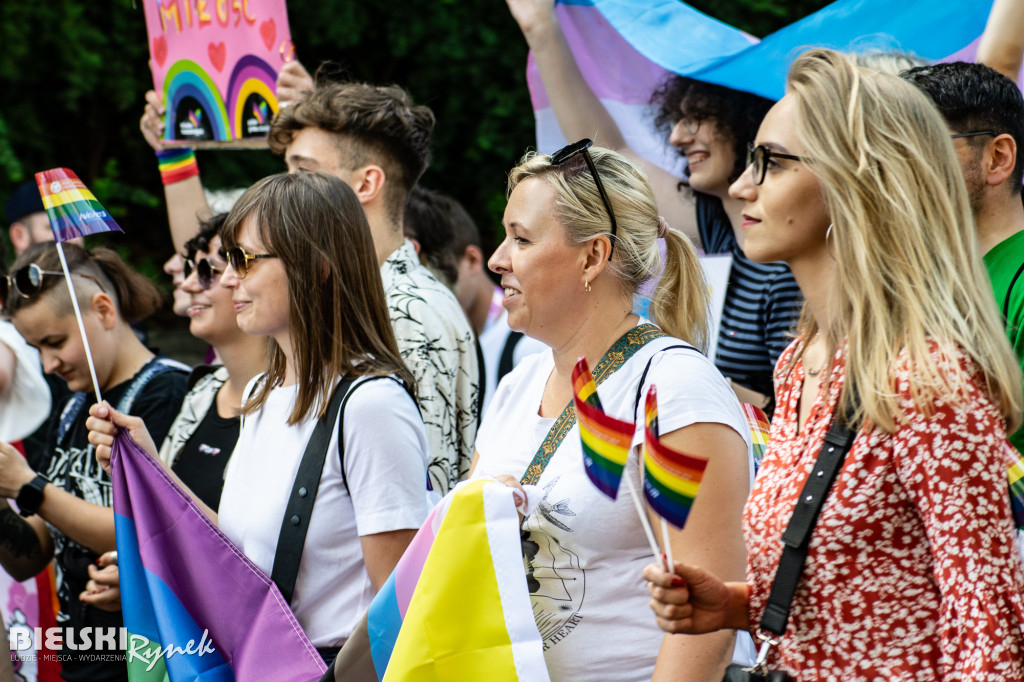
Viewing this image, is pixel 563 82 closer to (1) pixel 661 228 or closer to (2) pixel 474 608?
(1) pixel 661 228

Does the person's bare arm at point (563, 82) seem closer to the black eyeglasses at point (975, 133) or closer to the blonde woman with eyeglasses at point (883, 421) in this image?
the black eyeglasses at point (975, 133)

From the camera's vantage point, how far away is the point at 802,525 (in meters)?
1.75

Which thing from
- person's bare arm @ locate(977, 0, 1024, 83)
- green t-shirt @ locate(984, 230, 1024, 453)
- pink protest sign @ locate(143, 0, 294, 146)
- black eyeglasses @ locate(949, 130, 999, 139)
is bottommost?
green t-shirt @ locate(984, 230, 1024, 453)

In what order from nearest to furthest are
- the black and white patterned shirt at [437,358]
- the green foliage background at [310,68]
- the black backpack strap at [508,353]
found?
1. the black and white patterned shirt at [437,358]
2. the black backpack strap at [508,353]
3. the green foliage background at [310,68]

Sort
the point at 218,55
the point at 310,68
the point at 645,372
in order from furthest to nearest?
the point at 310,68 → the point at 218,55 → the point at 645,372

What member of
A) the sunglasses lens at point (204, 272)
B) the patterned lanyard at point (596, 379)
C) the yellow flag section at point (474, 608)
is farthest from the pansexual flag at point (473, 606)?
the sunglasses lens at point (204, 272)

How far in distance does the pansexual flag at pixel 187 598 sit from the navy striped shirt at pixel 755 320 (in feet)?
5.72

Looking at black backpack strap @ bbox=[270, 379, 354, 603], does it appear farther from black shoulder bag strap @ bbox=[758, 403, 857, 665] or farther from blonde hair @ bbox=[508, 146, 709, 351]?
black shoulder bag strap @ bbox=[758, 403, 857, 665]

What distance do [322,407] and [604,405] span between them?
759 millimetres

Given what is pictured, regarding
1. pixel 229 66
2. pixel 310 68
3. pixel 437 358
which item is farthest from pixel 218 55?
pixel 310 68

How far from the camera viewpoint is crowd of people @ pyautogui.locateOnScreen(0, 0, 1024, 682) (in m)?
1.70

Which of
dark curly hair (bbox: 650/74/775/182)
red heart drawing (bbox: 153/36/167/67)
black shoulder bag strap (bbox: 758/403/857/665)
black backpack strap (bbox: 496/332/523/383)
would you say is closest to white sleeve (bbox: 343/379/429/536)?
black shoulder bag strap (bbox: 758/403/857/665)

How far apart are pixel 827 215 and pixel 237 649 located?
170cm

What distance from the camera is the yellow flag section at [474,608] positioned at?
2.14 meters
